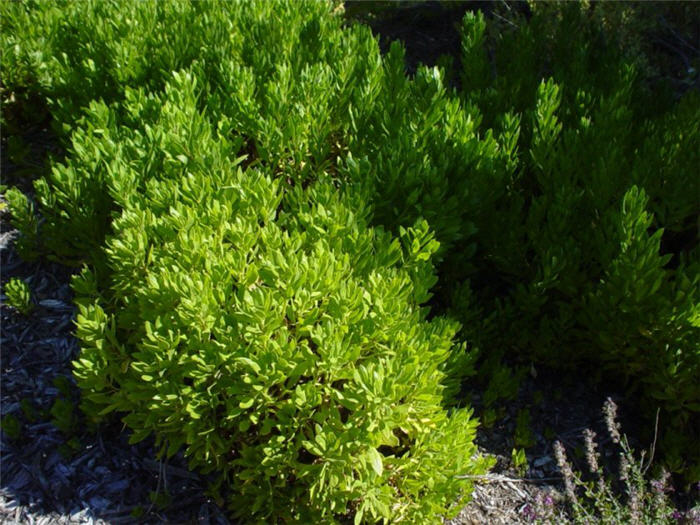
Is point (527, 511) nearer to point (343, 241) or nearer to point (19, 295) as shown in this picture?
point (343, 241)

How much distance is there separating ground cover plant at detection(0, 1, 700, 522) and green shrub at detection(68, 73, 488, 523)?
1 cm

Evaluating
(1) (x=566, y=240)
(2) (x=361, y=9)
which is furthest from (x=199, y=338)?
(2) (x=361, y=9)

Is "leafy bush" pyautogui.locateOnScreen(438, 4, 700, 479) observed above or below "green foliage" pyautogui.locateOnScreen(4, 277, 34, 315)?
above

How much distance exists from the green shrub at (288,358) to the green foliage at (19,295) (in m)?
0.76

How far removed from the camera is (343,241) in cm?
286

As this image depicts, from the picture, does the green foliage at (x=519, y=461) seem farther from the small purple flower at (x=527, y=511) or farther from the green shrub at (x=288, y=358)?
the green shrub at (x=288, y=358)

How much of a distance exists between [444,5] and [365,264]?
4.30m

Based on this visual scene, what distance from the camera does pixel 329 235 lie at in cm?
286

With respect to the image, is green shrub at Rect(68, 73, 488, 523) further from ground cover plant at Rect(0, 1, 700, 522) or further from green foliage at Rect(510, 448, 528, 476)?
green foliage at Rect(510, 448, 528, 476)

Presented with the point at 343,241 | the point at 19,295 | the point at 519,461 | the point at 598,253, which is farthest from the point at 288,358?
the point at 19,295

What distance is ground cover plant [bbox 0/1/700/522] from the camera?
8.26 feet

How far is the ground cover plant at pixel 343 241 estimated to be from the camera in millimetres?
2518

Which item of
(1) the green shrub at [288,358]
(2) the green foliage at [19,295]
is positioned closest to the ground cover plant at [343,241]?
(1) the green shrub at [288,358]

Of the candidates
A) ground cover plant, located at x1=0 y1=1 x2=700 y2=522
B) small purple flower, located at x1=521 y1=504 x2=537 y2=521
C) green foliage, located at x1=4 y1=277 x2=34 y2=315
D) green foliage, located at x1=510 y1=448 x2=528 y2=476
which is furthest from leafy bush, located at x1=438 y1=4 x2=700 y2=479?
green foliage, located at x1=4 y1=277 x2=34 y2=315
